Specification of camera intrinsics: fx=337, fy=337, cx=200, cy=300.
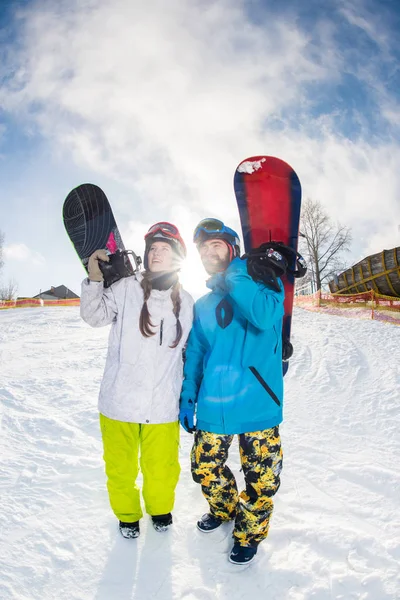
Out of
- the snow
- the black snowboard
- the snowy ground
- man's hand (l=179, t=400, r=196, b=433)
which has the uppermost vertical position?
the snow

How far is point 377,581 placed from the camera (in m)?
1.70

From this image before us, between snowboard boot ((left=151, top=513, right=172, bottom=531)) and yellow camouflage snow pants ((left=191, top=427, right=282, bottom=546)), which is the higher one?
yellow camouflage snow pants ((left=191, top=427, right=282, bottom=546))

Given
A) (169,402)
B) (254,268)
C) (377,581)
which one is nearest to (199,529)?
(169,402)

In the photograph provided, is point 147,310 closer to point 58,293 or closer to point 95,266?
point 95,266

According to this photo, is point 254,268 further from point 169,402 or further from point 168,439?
point 168,439

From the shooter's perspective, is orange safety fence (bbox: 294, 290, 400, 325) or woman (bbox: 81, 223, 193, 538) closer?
woman (bbox: 81, 223, 193, 538)

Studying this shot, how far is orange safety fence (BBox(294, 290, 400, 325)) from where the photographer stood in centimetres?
1380

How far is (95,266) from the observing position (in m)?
2.10

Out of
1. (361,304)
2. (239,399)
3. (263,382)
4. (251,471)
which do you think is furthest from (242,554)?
(361,304)

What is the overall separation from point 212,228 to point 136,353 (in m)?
0.96

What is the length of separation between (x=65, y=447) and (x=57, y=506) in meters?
0.94

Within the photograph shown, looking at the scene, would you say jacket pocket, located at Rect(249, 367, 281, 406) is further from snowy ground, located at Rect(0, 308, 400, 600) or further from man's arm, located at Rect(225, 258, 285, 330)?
snowy ground, located at Rect(0, 308, 400, 600)

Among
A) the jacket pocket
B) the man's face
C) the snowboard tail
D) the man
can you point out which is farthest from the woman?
the snowboard tail

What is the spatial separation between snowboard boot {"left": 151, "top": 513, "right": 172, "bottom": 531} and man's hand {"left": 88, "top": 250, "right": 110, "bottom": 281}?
154 centimetres
